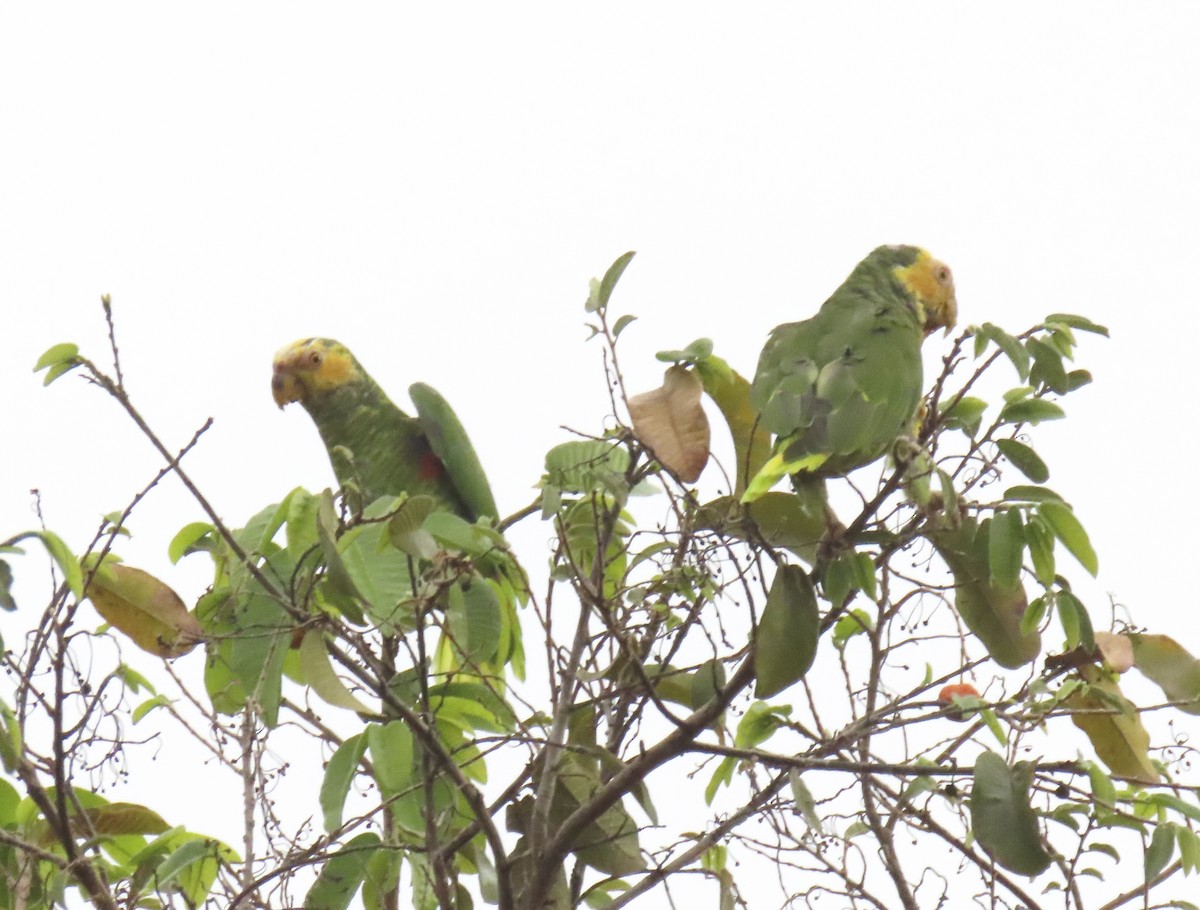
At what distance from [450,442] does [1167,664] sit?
1699 mm

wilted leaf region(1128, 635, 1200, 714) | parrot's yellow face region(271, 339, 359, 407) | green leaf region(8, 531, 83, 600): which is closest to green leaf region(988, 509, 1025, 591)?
wilted leaf region(1128, 635, 1200, 714)

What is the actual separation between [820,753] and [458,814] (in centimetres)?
43

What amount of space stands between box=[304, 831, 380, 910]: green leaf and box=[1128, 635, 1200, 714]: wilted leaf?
2.87 feet

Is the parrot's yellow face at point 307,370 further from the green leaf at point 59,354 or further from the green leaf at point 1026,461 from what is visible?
the green leaf at point 1026,461

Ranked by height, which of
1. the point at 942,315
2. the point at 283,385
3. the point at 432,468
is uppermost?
the point at 283,385

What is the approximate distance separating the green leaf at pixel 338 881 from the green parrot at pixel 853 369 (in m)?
0.60

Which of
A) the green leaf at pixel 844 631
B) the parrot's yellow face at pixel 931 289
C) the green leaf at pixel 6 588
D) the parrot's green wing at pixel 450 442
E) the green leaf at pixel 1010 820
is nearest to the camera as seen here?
the green leaf at pixel 6 588

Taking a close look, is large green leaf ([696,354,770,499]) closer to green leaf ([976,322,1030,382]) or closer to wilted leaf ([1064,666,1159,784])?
green leaf ([976,322,1030,382])

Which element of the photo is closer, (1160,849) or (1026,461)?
(1026,461)

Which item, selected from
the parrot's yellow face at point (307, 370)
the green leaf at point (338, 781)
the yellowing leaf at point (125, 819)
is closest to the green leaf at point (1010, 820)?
the green leaf at point (338, 781)

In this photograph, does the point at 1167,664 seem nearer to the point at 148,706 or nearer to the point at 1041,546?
the point at 1041,546

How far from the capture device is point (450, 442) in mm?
2820

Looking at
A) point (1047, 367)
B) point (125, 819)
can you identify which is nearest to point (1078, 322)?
point (1047, 367)

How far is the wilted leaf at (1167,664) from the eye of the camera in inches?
56.6
